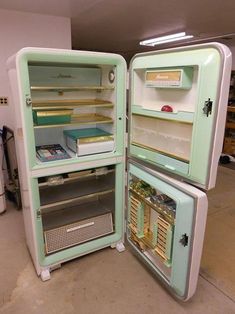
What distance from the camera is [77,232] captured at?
1.89 m

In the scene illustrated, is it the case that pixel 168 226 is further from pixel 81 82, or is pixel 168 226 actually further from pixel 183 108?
pixel 81 82

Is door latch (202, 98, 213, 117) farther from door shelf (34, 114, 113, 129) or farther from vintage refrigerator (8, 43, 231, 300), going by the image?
door shelf (34, 114, 113, 129)

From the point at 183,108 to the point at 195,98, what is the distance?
130 mm

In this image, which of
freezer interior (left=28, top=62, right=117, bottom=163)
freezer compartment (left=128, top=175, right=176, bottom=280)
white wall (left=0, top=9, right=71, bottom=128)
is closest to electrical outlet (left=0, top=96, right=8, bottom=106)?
white wall (left=0, top=9, right=71, bottom=128)

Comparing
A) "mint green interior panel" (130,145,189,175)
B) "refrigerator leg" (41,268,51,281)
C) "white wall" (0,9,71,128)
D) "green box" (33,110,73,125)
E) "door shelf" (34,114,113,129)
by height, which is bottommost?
"refrigerator leg" (41,268,51,281)

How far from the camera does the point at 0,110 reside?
9.29ft

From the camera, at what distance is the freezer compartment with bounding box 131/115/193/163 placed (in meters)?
1.43

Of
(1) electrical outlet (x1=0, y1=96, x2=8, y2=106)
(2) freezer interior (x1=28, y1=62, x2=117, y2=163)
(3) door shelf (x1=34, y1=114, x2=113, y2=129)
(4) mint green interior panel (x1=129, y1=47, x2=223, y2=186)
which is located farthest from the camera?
(1) electrical outlet (x1=0, y1=96, x2=8, y2=106)

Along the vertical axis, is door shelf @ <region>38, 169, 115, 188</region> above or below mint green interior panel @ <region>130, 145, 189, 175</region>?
below

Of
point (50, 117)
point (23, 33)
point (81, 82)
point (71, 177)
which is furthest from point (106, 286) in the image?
point (23, 33)

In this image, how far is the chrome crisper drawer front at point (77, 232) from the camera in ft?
5.91

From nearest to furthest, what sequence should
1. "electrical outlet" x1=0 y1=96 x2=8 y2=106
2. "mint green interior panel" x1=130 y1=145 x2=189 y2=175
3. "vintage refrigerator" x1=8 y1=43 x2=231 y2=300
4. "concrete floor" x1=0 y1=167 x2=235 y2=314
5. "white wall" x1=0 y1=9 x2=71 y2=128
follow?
"vintage refrigerator" x1=8 y1=43 x2=231 y2=300 < "mint green interior panel" x1=130 y1=145 x2=189 y2=175 < "concrete floor" x1=0 y1=167 x2=235 y2=314 < "white wall" x1=0 y1=9 x2=71 y2=128 < "electrical outlet" x1=0 y1=96 x2=8 y2=106

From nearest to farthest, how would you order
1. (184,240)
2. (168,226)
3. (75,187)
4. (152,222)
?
1. (184,240)
2. (168,226)
3. (152,222)
4. (75,187)

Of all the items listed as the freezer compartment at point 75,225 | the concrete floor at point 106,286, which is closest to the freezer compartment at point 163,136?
the freezer compartment at point 75,225
